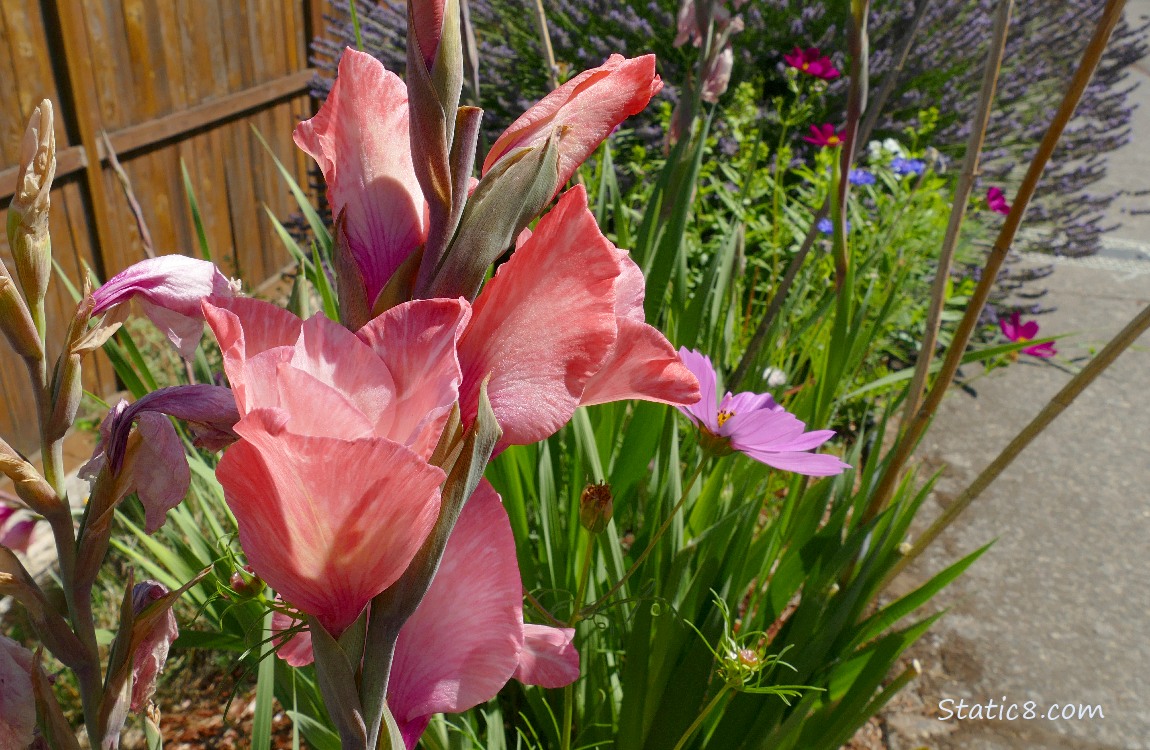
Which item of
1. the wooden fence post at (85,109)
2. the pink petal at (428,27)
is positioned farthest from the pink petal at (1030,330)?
the wooden fence post at (85,109)

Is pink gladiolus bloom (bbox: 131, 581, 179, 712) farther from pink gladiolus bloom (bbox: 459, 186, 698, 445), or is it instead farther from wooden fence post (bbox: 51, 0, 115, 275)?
wooden fence post (bbox: 51, 0, 115, 275)

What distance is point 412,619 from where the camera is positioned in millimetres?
466

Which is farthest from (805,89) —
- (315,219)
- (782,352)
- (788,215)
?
(315,219)

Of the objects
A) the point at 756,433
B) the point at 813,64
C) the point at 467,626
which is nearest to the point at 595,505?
the point at 756,433

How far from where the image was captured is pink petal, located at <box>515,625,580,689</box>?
1.64 feet

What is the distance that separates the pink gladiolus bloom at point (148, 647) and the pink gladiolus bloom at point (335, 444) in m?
0.24

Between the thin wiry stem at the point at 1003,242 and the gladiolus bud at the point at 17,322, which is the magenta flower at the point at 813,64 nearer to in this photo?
the thin wiry stem at the point at 1003,242

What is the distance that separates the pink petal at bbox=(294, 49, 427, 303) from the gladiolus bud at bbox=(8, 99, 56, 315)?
0.14 m

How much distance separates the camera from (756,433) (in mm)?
948

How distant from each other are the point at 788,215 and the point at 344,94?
3.43 metres

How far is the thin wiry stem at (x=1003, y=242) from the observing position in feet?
3.02

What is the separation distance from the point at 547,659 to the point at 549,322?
0.23 meters

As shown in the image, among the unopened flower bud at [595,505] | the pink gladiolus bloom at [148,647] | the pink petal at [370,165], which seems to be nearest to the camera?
the pink petal at [370,165]

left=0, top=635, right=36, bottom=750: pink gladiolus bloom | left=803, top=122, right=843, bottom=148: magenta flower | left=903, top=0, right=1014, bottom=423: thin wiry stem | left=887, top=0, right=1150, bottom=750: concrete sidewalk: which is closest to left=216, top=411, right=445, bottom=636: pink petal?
left=0, top=635, right=36, bottom=750: pink gladiolus bloom
